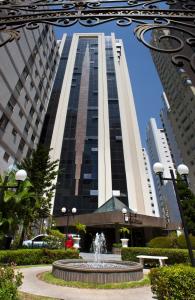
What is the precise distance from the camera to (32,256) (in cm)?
1505

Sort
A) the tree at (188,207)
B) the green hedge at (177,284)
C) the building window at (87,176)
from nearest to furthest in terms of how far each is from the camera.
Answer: the green hedge at (177,284), the tree at (188,207), the building window at (87,176)

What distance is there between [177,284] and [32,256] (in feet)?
41.9

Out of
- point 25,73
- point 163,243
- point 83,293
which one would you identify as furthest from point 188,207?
point 83,293

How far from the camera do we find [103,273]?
330 inches

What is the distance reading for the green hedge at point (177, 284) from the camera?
4.39 m

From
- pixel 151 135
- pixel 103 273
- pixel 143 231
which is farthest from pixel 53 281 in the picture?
pixel 151 135

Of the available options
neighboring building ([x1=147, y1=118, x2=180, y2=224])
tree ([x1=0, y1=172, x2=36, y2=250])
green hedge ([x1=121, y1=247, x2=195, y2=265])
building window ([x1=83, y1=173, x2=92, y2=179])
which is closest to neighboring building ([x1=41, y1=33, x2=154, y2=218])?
building window ([x1=83, y1=173, x2=92, y2=179])

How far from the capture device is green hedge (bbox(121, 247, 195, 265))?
548 inches

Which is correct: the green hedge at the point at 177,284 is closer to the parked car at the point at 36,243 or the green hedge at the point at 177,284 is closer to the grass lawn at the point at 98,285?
the grass lawn at the point at 98,285

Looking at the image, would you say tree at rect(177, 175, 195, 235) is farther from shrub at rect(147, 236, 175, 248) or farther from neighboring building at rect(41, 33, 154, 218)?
shrub at rect(147, 236, 175, 248)

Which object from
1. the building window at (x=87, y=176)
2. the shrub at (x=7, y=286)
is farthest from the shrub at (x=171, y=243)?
the building window at (x=87, y=176)

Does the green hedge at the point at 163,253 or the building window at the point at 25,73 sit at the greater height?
the building window at the point at 25,73

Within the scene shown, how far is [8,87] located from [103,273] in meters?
22.3

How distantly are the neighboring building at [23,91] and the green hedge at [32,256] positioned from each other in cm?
1098
